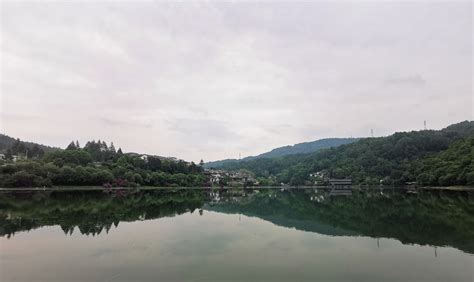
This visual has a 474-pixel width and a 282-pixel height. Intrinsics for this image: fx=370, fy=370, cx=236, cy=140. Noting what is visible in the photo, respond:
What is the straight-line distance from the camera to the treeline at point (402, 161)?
64.9m

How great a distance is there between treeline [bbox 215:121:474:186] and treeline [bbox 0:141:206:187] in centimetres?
4716

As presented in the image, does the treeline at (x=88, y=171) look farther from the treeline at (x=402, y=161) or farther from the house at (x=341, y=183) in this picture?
the treeline at (x=402, y=161)

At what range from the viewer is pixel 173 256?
10.6m

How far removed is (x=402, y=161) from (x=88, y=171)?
81804 mm

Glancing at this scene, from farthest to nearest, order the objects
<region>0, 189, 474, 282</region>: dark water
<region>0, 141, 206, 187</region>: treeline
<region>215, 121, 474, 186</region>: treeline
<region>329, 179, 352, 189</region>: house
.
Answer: <region>329, 179, 352, 189</region>: house, <region>215, 121, 474, 186</region>: treeline, <region>0, 141, 206, 187</region>: treeline, <region>0, 189, 474, 282</region>: dark water

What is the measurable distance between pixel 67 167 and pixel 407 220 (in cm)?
5175

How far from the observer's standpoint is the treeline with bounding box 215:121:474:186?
64875 mm

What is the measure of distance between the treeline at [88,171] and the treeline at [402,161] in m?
47.2

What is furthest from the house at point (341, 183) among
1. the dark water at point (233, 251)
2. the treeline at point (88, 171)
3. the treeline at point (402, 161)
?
the dark water at point (233, 251)

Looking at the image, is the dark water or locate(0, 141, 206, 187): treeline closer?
the dark water

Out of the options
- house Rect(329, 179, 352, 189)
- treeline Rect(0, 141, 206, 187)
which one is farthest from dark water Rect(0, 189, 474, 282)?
house Rect(329, 179, 352, 189)

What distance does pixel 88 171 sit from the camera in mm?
59562

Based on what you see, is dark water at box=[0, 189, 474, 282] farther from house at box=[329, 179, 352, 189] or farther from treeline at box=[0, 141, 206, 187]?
house at box=[329, 179, 352, 189]

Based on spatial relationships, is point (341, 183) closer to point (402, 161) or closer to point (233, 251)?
point (402, 161)
